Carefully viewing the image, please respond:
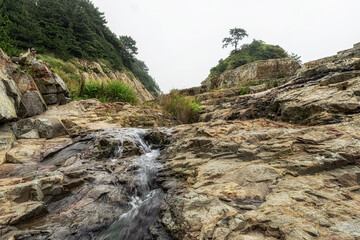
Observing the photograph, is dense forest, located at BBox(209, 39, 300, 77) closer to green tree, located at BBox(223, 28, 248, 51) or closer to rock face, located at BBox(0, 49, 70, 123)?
green tree, located at BBox(223, 28, 248, 51)

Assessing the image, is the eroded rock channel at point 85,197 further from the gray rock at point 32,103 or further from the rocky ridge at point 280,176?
the gray rock at point 32,103

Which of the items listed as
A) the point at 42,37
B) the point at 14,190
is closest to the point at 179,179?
the point at 14,190

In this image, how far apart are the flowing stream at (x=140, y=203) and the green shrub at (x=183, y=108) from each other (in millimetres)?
3110

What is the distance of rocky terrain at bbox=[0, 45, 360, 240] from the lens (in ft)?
4.02

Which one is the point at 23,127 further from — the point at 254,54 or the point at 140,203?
the point at 254,54

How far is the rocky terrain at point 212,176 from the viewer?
122cm

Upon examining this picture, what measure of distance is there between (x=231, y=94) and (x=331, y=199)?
6061mm

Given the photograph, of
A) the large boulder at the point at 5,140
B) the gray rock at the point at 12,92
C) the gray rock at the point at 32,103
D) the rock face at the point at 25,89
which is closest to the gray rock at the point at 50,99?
the rock face at the point at 25,89

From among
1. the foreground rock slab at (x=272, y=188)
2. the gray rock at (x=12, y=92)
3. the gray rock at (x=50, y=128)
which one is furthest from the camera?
the gray rock at (x=50, y=128)

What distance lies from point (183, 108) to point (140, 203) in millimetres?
4603

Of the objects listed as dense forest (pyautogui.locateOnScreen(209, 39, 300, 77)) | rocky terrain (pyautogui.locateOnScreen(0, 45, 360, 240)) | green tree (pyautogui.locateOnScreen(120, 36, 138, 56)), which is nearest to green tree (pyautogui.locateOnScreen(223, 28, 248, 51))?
dense forest (pyautogui.locateOnScreen(209, 39, 300, 77))

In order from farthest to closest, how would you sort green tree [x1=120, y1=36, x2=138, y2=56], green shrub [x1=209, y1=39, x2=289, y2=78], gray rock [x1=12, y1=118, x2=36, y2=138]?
1. green tree [x1=120, y1=36, x2=138, y2=56]
2. green shrub [x1=209, y1=39, x2=289, y2=78]
3. gray rock [x1=12, y1=118, x2=36, y2=138]

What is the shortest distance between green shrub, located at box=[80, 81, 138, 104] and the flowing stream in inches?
182

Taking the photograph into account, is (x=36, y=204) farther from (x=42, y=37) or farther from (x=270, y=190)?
(x=42, y=37)
